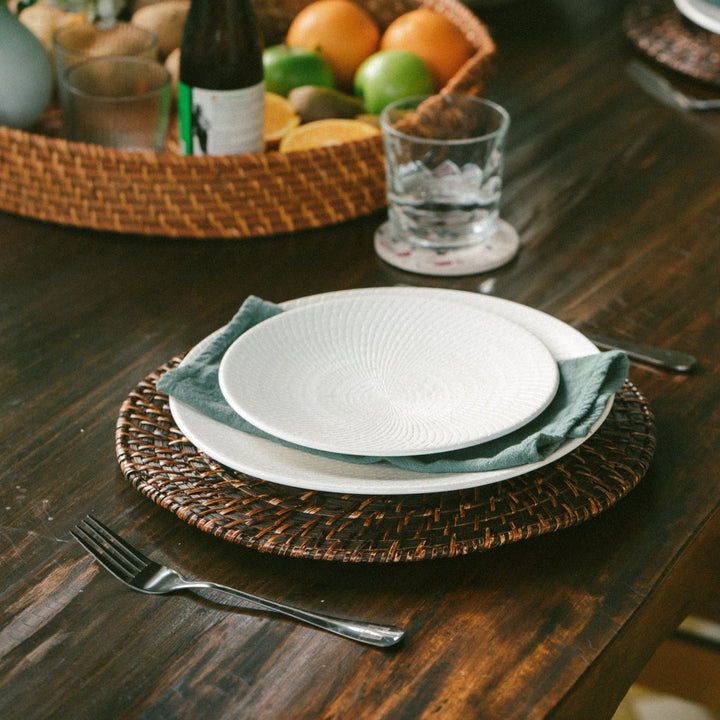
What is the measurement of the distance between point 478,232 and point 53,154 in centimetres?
44

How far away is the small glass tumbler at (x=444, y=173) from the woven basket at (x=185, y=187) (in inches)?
2.0

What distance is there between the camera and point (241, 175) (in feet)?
3.13

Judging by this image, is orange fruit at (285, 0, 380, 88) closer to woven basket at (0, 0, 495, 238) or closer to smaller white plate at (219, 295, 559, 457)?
woven basket at (0, 0, 495, 238)

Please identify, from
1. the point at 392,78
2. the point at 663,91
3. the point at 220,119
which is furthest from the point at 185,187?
the point at 663,91

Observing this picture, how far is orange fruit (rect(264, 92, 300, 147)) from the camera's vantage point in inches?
43.1

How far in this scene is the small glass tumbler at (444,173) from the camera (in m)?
0.96

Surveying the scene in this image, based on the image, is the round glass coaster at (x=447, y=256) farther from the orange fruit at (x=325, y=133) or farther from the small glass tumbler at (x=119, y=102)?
the small glass tumbler at (x=119, y=102)

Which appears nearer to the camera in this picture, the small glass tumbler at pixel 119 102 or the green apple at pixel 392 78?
the small glass tumbler at pixel 119 102

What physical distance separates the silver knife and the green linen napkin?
5.5 inches

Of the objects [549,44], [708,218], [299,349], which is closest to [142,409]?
[299,349]

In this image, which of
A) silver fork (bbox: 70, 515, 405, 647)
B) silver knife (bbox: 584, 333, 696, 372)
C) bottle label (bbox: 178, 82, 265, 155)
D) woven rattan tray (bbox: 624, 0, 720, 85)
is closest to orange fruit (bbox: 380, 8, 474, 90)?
bottle label (bbox: 178, 82, 265, 155)

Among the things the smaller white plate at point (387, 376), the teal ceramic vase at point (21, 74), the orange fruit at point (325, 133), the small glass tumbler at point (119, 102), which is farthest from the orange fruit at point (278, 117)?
the smaller white plate at point (387, 376)

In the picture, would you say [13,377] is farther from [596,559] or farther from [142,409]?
[596,559]

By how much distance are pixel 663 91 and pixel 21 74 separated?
879 millimetres
